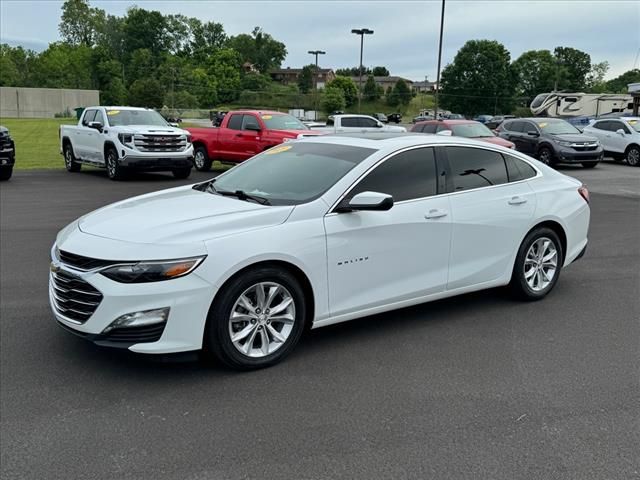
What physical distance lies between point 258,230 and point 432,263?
1609 millimetres

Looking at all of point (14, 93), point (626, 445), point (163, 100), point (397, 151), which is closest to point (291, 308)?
point (397, 151)

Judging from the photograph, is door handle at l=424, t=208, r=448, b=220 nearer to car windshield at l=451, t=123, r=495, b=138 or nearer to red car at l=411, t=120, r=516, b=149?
red car at l=411, t=120, r=516, b=149

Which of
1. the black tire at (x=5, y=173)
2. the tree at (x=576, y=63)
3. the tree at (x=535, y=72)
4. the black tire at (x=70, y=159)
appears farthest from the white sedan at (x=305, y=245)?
the tree at (x=576, y=63)

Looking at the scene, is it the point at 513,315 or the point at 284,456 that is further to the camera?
the point at 513,315

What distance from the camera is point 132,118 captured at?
17.3 m

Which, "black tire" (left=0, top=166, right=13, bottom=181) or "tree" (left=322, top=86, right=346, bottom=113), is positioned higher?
"tree" (left=322, top=86, right=346, bottom=113)

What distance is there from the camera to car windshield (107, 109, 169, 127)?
17.1 metres

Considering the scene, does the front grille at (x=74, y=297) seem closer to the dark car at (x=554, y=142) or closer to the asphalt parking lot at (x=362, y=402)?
the asphalt parking lot at (x=362, y=402)

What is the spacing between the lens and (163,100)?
85.3 m

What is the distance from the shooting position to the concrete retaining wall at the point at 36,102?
83625mm

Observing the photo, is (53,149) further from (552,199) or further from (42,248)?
(552,199)

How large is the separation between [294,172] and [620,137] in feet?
74.7

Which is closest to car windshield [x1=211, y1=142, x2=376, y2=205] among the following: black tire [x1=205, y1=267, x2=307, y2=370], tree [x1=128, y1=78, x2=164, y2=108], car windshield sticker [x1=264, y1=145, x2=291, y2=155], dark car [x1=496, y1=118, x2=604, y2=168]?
car windshield sticker [x1=264, y1=145, x2=291, y2=155]

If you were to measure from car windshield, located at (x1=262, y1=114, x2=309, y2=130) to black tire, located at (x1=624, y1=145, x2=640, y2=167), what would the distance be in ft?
44.1
